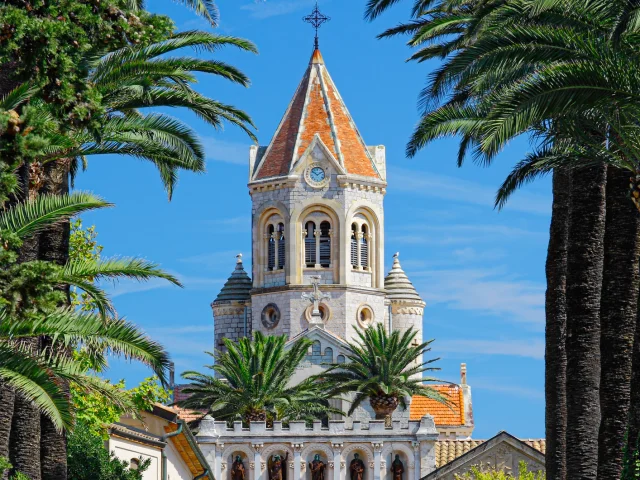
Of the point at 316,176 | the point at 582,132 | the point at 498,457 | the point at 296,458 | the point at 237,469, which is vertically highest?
the point at 316,176

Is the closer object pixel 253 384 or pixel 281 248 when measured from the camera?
pixel 253 384

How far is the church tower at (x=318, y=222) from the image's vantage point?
298 feet

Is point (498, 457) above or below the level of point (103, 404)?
above

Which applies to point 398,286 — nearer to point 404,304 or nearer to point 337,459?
point 404,304

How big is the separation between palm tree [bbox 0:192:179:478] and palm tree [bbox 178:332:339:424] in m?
45.9

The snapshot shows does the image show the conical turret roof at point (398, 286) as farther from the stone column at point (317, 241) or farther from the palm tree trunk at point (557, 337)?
the palm tree trunk at point (557, 337)

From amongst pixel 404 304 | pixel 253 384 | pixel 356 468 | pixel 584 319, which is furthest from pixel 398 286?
pixel 584 319

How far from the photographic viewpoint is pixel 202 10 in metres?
29.5

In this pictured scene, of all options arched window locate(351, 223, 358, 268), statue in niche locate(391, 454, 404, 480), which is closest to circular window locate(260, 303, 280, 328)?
arched window locate(351, 223, 358, 268)

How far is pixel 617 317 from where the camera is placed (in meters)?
28.1

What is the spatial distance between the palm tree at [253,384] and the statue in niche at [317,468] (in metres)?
5.10

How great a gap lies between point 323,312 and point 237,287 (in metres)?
6.98

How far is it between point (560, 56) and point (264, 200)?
67.5 meters

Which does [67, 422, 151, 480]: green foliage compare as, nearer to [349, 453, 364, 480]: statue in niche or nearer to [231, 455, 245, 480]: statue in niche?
[231, 455, 245, 480]: statue in niche
